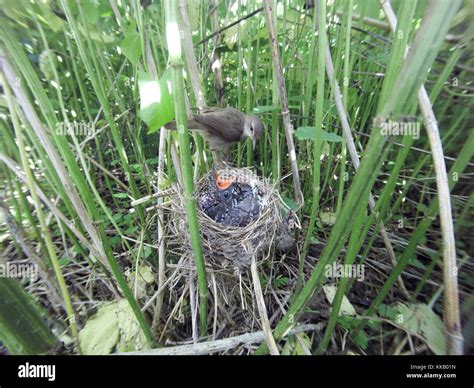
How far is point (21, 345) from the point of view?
46cm

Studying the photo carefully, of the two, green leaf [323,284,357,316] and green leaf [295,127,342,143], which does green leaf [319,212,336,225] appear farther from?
green leaf [295,127,342,143]

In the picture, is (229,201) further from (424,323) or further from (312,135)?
(424,323)

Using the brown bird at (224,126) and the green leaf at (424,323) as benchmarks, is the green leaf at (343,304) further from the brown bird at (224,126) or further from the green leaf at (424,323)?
the brown bird at (224,126)

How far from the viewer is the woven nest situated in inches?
29.4

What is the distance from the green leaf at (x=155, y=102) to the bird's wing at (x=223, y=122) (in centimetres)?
41

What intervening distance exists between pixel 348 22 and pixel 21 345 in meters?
0.82

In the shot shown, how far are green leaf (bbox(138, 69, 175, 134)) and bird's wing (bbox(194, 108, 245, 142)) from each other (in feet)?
1.33

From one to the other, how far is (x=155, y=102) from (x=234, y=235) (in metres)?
0.45

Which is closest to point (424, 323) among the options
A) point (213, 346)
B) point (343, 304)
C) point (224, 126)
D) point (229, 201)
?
point (343, 304)

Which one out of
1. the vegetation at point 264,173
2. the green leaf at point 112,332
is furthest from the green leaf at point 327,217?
the green leaf at point 112,332

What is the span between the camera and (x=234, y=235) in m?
0.78
